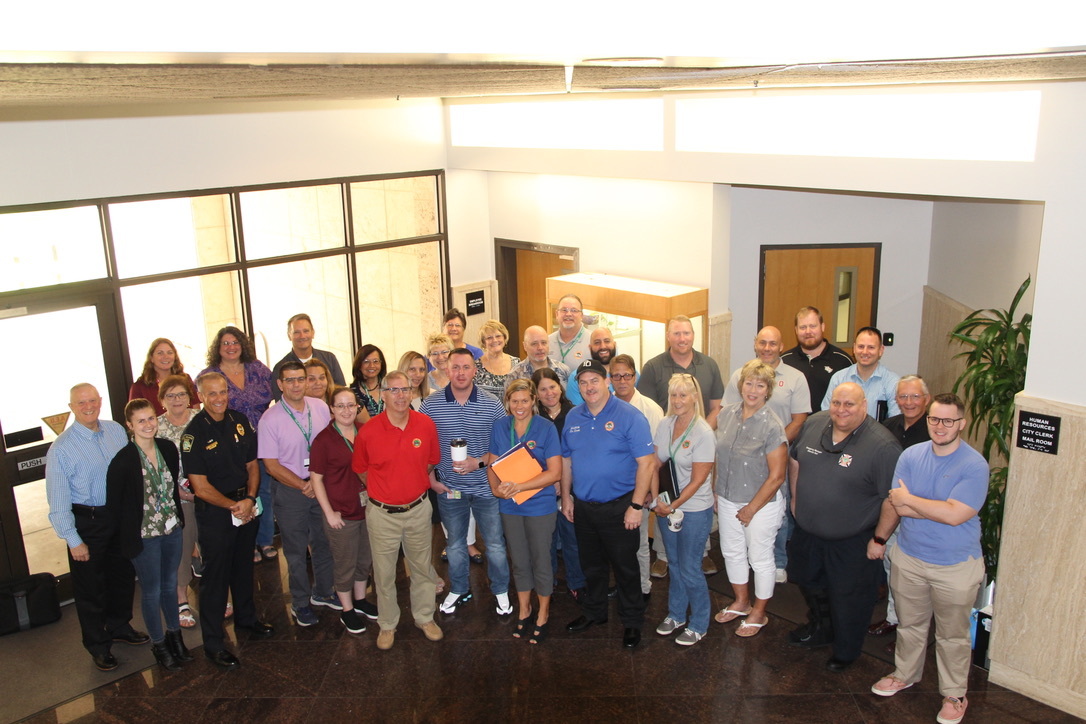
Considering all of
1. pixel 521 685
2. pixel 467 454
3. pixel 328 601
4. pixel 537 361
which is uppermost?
pixel 537 361

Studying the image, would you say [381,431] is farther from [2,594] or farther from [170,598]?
[2,594]

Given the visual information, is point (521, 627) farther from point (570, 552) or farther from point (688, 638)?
point (688, 638)

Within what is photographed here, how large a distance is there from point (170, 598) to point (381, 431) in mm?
1542

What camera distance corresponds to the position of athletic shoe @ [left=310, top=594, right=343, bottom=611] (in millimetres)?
5539

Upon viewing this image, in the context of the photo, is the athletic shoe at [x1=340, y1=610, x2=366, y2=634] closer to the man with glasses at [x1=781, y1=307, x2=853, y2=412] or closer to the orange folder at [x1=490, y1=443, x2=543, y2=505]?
the orange folder at [x1=490, y1=443, x2=543, y2=505]

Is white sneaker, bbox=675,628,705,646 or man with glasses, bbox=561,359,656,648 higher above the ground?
man with glasses, bbox=561,359,656,648

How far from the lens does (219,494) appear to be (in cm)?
479

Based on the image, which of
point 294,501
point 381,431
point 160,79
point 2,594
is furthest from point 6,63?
point 2,594

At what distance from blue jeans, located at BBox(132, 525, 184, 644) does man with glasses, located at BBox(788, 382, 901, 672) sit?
3.46 metres

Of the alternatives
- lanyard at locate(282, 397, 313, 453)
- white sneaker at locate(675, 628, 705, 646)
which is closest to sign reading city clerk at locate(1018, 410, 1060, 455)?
white sneaker at locate(675, 628, 705, 646)

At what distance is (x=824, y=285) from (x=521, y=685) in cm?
509

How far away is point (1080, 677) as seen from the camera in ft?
14.3

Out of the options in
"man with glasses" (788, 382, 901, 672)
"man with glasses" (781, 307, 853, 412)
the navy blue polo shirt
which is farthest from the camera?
"man with glasses" (781, 307, 853, 412)

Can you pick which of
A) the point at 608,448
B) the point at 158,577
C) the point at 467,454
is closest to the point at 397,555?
the point at 467,454
